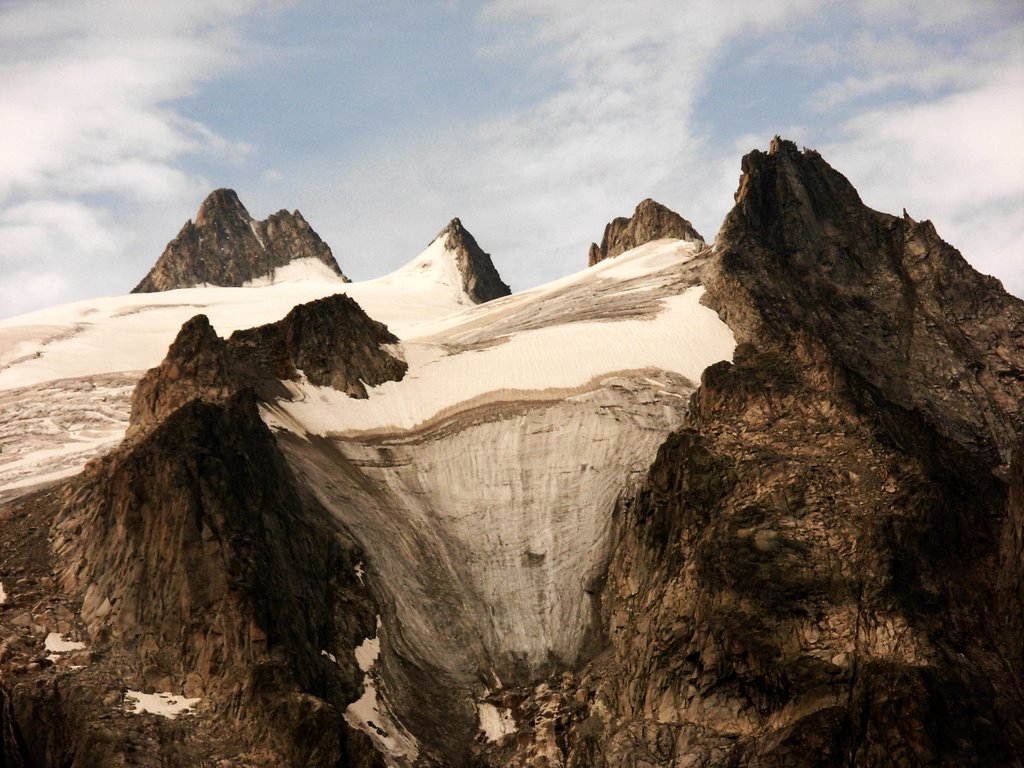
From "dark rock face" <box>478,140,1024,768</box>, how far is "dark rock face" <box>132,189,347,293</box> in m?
88.6

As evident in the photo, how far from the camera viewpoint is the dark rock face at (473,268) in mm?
127562


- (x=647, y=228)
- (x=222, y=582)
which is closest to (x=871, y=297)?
(x=222, y=582)

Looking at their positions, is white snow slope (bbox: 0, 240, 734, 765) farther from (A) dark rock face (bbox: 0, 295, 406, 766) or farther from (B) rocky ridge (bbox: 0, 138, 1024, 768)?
(A) dark rock face (bbox: 0, 295, 406, 766)

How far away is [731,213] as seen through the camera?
6550cm

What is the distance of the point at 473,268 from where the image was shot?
130375mm

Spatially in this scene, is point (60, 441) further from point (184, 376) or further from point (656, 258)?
point (656, 258)

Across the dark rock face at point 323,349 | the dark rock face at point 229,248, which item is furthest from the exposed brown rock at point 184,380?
the dark rock face at point 229,248

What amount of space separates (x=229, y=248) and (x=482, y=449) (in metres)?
89.9

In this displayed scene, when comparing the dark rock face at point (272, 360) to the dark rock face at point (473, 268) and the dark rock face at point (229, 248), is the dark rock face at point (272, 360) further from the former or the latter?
the dark rock face at point (229, 248)

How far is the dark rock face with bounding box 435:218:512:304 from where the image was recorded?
419 ft

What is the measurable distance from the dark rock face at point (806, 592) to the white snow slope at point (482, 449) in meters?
2.23

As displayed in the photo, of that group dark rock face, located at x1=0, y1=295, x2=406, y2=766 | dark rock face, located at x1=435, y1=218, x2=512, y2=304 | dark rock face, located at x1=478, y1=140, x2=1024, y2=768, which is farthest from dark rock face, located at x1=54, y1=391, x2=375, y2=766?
dark rock face, located at x1=435, y1=218, x2=512, y2=304

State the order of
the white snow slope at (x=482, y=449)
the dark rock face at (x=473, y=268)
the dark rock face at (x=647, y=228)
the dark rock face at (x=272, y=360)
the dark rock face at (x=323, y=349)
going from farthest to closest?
the dark rock face at (x=473, y=268) → the dark rock face at (x=647, y=228) → the dark rock face at (x=323, y=349) → the dark rock face at (x=272, y=360) → the white snow slope at (x=482, y=449)

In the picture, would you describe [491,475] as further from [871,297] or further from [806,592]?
[871,297]
